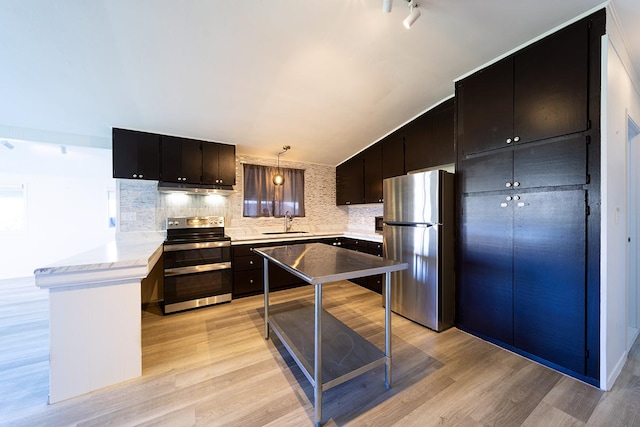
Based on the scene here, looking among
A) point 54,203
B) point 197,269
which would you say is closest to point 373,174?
point 197,269

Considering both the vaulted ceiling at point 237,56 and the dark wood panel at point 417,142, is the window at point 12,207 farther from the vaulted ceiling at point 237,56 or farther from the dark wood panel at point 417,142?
the dark wood panel at point 417,142

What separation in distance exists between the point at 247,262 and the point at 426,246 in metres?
2.43

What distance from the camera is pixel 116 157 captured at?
2.88 m

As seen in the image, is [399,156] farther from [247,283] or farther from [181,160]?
[181,160]

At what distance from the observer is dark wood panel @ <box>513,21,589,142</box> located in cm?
175

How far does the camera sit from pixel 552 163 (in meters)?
1.87

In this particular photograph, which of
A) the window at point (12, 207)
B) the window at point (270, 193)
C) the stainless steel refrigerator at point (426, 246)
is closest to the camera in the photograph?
the stainless steel refrigerator at point (426, 246)

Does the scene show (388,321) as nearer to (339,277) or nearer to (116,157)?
(339,277)

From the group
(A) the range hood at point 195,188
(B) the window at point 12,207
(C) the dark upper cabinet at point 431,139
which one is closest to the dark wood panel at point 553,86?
(C) the dark upper cabinet at point 431,139

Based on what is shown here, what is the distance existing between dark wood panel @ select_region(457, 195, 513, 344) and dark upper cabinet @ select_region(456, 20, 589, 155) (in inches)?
23.7

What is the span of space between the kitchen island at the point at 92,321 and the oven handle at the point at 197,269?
117cm

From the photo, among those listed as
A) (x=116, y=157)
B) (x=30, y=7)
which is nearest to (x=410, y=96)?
(x=30, y=7)

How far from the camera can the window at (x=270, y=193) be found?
410 centimetres

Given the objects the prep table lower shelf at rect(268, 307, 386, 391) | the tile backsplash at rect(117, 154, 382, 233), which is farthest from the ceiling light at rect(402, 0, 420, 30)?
the tile backsplash at rect(117, 154, 382, 233)
